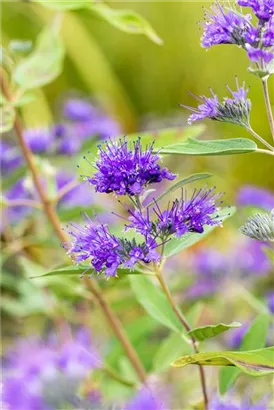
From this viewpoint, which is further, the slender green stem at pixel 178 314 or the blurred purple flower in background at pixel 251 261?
the blurred purple flower in background at pixel 251 261

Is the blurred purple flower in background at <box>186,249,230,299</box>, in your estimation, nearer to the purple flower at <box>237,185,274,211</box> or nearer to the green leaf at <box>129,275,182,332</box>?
the purple flower at <box>237,185,274,211</box>

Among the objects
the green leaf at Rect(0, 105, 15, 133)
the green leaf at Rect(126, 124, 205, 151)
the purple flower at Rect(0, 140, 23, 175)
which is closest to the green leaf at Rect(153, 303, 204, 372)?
the green leaf at Rect(126, 124, 205, 151)

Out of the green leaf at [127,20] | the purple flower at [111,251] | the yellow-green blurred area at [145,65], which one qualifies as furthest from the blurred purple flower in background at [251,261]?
the yellow-green blurred area at [145,65]

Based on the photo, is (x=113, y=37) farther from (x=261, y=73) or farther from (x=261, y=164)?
(x=261, y=73)

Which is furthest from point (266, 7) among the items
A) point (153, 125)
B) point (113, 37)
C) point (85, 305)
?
point (113, 37)

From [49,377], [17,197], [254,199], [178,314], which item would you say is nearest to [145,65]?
[254,199]

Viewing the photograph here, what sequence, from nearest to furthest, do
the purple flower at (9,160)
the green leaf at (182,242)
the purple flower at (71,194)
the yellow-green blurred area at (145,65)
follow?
the green leaf at (182,242) → the purple flower at (9,160) → the purple flower at (71,194) → the yellow-green blurred area at (145,65)

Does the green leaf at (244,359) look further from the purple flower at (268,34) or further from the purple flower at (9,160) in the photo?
the purple flower at (9,160)
